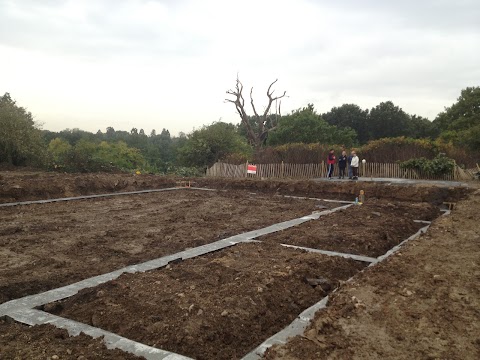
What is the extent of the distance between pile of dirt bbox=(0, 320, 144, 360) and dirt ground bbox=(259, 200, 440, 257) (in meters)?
4.25

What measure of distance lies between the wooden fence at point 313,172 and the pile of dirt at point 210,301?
11.6 metres

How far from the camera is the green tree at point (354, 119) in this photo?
41812mm

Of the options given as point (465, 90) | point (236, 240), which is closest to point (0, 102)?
point (236, 240)

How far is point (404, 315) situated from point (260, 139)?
105 ft

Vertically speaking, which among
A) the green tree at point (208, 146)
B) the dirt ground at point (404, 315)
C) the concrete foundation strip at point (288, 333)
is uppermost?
the green tree at point (208, 146)

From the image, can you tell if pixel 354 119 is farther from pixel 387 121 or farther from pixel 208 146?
pixel 208 146

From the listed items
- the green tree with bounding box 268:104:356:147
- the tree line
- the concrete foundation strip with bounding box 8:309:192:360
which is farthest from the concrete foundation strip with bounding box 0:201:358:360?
the green tree with bounding box 268:104:356:147

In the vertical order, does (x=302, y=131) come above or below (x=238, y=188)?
above

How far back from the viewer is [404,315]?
3578 millimetres

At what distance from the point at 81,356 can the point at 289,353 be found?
1609 mm

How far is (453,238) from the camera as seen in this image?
655cm

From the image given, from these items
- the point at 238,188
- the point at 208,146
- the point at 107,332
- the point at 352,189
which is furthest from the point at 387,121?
the point at 107,332

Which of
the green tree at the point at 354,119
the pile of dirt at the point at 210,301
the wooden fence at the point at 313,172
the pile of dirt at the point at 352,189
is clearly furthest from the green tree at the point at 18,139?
the green tree at the point at 354,119

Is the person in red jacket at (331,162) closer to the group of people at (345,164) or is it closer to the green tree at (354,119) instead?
the group of people at (345,164)
